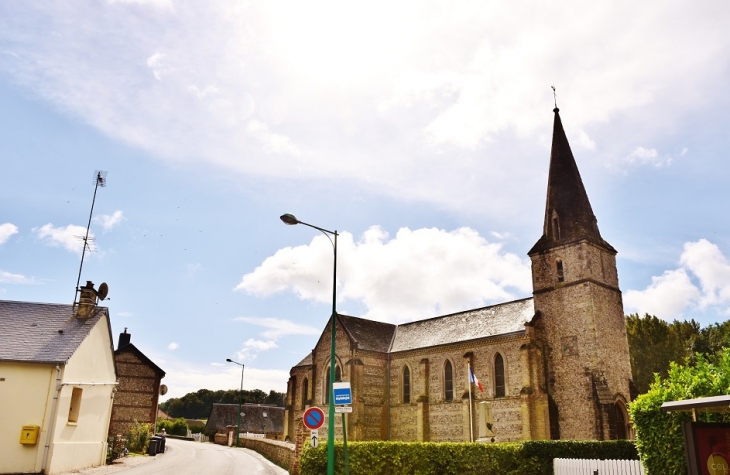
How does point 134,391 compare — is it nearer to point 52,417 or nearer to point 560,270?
point 52,417

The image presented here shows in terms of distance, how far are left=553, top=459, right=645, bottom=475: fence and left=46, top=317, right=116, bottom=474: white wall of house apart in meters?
18.4

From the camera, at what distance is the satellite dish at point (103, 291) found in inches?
1027

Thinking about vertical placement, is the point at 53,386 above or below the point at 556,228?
below

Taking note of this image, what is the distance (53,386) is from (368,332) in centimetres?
2622

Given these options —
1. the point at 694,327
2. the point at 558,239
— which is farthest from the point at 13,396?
the point at 694,327

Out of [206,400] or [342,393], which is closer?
[342,393]

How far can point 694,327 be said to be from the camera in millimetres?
59938

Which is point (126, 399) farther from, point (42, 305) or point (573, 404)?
point (573, 404)

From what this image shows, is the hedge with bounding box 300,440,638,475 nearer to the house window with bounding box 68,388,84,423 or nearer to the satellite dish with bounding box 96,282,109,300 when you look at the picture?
the house window with bounding box 68,388,84,423

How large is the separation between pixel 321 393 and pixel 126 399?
1589cm

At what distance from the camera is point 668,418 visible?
40.4ft

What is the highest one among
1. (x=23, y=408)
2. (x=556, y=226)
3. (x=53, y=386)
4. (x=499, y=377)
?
(x=556, y=226)

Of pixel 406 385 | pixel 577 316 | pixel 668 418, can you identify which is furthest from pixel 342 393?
pixel 406 385

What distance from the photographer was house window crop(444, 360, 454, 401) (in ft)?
121
